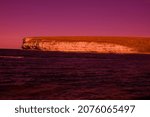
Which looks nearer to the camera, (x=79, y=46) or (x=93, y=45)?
(x=93, y=45)

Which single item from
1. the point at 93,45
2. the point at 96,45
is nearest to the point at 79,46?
the point at 93,45

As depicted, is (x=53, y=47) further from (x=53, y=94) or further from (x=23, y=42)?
(x=53, y=94)

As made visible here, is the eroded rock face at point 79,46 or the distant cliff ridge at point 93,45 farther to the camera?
the distant cliff ridge at point 93,45

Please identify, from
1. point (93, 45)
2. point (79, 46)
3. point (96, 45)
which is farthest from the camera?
point (79, 46)

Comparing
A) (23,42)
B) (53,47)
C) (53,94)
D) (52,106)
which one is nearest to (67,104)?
(52,106)

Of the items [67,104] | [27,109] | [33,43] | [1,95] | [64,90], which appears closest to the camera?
[27,109]

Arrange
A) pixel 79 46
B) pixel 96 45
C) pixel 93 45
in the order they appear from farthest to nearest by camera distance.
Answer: pixel 79 46 < pixel 96 45 < pixel 93 45

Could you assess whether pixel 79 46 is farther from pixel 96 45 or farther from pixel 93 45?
pixel 96 45

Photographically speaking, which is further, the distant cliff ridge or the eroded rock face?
the distant cliff ridge

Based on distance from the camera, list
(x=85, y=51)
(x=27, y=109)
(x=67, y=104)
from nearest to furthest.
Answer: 1. (x=27, y=109)
2. (x=67, y=104)
3. (x=85, y=51)

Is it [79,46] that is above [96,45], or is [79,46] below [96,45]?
below

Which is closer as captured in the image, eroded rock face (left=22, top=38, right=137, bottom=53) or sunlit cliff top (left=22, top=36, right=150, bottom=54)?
eroded rock face (left=22, top=38, right=137, bottom=53)
